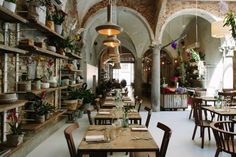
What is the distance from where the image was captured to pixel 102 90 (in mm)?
14195

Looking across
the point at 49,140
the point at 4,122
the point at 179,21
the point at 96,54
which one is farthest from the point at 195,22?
the point at 4,122

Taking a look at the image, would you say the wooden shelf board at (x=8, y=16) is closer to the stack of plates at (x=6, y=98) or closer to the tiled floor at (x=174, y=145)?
the stack of plates at (x=6, y=98)

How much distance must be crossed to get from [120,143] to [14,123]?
241 cm

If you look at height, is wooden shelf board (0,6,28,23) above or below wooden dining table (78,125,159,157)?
above

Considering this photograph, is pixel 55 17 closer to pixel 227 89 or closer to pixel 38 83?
pixel 38 83

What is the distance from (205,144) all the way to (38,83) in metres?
3.76

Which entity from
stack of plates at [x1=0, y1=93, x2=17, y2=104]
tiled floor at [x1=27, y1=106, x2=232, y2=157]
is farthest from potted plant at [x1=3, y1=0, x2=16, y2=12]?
tiled floor at [x1=27, y1=106, x2=232, y2=157]

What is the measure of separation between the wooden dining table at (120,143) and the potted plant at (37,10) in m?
2.54

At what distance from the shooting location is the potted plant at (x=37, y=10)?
4473 millimetres

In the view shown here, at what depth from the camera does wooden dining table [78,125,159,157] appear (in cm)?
243

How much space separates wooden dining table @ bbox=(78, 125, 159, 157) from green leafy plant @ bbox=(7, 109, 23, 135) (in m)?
1.47

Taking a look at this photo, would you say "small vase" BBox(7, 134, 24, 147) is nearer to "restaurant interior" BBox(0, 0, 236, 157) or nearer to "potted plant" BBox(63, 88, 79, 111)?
"restaurant interior" BBox(0, 0, 236, 157)

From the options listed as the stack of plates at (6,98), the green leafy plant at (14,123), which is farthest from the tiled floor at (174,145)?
the stack of plates at (6,98)

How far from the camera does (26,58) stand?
16.2 feet
